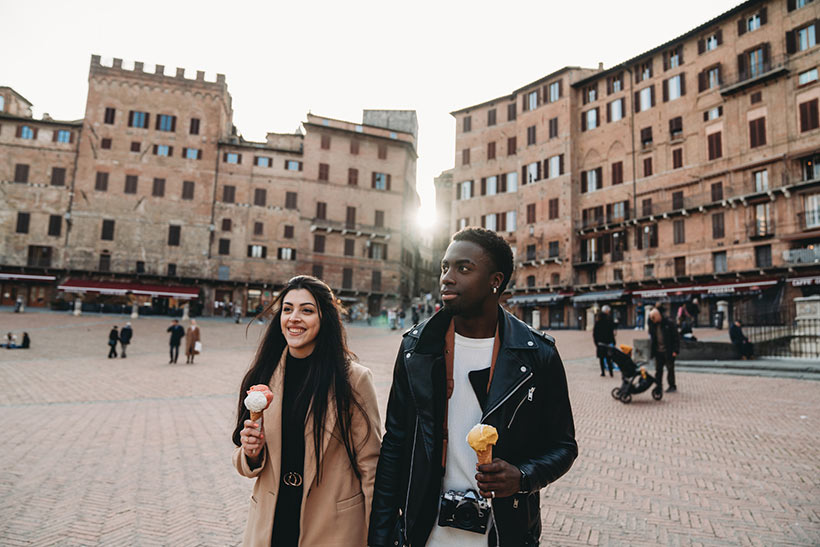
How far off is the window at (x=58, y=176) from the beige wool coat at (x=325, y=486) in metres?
48.0

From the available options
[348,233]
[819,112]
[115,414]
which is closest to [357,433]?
[115,414]

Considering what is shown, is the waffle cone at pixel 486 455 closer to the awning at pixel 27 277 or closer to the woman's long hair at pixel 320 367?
Answer: the woman's long hair at pixel 320 367

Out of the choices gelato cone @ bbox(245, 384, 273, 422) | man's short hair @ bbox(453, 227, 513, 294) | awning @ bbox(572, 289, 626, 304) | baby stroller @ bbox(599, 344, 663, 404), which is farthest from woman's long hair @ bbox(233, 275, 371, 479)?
awning @ bbox(572, 289, 626, 304)

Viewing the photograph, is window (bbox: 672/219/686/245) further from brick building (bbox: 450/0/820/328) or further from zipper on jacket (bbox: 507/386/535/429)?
zipper on jacket (bbox: 507/386/535/429)

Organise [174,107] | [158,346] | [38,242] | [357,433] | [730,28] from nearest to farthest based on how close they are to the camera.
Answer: [357,433]
[158,346]
[730,28]
[38,242]
[174,107]

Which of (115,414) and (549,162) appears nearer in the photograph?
(115,414)

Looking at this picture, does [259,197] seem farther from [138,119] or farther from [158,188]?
[138,119]

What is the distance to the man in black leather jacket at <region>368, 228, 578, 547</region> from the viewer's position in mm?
1844

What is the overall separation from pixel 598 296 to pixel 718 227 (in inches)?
343

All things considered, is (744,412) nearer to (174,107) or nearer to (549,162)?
(549,162)

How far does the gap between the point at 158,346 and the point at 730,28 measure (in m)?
38.9

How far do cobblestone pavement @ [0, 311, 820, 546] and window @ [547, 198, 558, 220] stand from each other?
2829 cm

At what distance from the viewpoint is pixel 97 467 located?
18.8 feet

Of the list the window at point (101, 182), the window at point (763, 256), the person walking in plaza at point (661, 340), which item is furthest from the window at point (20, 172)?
the window at point (763, 256)
